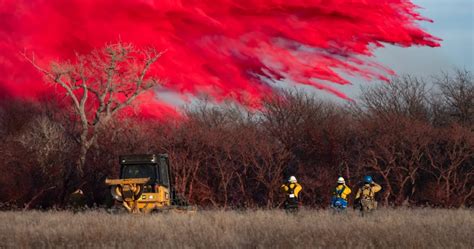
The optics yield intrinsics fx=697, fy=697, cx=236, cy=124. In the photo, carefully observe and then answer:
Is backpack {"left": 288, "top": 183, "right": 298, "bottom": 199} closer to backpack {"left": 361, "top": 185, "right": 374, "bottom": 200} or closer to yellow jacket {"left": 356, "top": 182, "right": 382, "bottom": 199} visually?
yellow jacket {"left": 356, "top": 182, "right": 382, "bottom": 199}

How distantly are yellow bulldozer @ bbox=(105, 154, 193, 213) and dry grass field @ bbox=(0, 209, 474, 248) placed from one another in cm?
331

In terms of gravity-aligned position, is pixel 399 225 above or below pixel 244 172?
below

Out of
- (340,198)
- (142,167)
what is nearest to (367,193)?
(340,198)

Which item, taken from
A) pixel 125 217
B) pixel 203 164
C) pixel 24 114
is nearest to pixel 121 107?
pixel 203 164

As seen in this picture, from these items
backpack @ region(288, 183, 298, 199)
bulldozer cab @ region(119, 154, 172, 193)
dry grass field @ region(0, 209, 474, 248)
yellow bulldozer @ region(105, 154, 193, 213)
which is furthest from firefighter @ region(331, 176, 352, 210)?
bulldozer cab @ region(119, 154, 172, 193)

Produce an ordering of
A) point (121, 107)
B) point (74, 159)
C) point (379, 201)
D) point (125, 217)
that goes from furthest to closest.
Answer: point (121, 107)
point (74, 159)
point (379, 201)
point (125, 217)

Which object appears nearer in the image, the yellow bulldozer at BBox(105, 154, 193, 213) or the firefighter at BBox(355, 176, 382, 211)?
the firefighter at BBox(355, 176, 382, 211)

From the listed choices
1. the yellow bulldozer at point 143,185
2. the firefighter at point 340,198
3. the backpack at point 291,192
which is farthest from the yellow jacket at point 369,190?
the yellow bulldozer at point 143,185

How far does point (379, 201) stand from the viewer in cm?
3098

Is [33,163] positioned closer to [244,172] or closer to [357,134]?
[244,172]

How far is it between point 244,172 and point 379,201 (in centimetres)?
614

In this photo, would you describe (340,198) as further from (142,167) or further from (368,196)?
(142,167)

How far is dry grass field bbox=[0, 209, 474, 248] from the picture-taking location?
1367 centimetres

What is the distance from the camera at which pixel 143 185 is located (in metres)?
23.3
